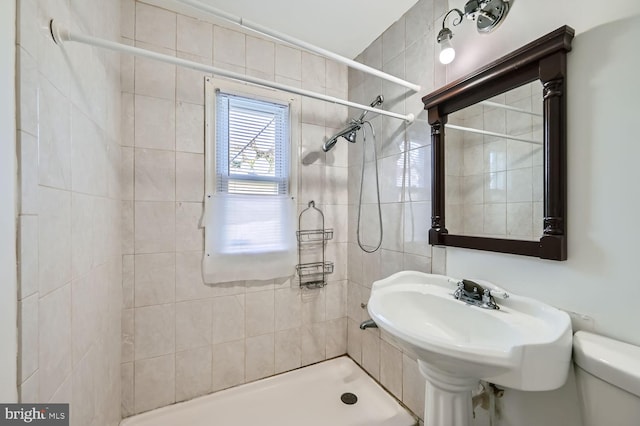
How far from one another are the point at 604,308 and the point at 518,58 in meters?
0.91

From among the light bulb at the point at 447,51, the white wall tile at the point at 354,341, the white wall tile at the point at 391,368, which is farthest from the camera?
the white wall tile at the point at 354,341

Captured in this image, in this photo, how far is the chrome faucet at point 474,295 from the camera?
3.36ft

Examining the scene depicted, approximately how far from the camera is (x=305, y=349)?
75.5 inches

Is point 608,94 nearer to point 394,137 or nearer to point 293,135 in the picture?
point 394,137

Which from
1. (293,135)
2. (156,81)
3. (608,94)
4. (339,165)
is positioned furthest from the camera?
(339,165)

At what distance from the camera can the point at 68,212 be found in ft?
2.73

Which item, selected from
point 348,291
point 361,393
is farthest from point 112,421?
point 348,291

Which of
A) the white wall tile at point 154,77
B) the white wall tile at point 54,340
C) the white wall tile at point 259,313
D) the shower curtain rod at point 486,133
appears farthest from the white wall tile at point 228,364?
the shower curtain rod at point 486,133

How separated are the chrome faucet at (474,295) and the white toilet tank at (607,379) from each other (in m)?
0.26

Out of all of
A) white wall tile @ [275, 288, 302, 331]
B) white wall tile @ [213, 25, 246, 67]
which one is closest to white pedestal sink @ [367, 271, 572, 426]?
white wall tile @ [275, 288, 302, 331]

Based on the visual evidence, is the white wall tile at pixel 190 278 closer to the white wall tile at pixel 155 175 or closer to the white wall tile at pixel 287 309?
the white wall tile at pixel 155 175

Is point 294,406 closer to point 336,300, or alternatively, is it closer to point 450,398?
point 336,300

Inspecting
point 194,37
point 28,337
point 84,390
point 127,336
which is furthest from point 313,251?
point 194,37

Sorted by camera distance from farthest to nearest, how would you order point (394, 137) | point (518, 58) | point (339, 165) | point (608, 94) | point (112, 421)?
1. point (339, 165)
2. point (394, 137)
3. point (112, 421)
4. point (518, 58)
5. point (608, 94)
